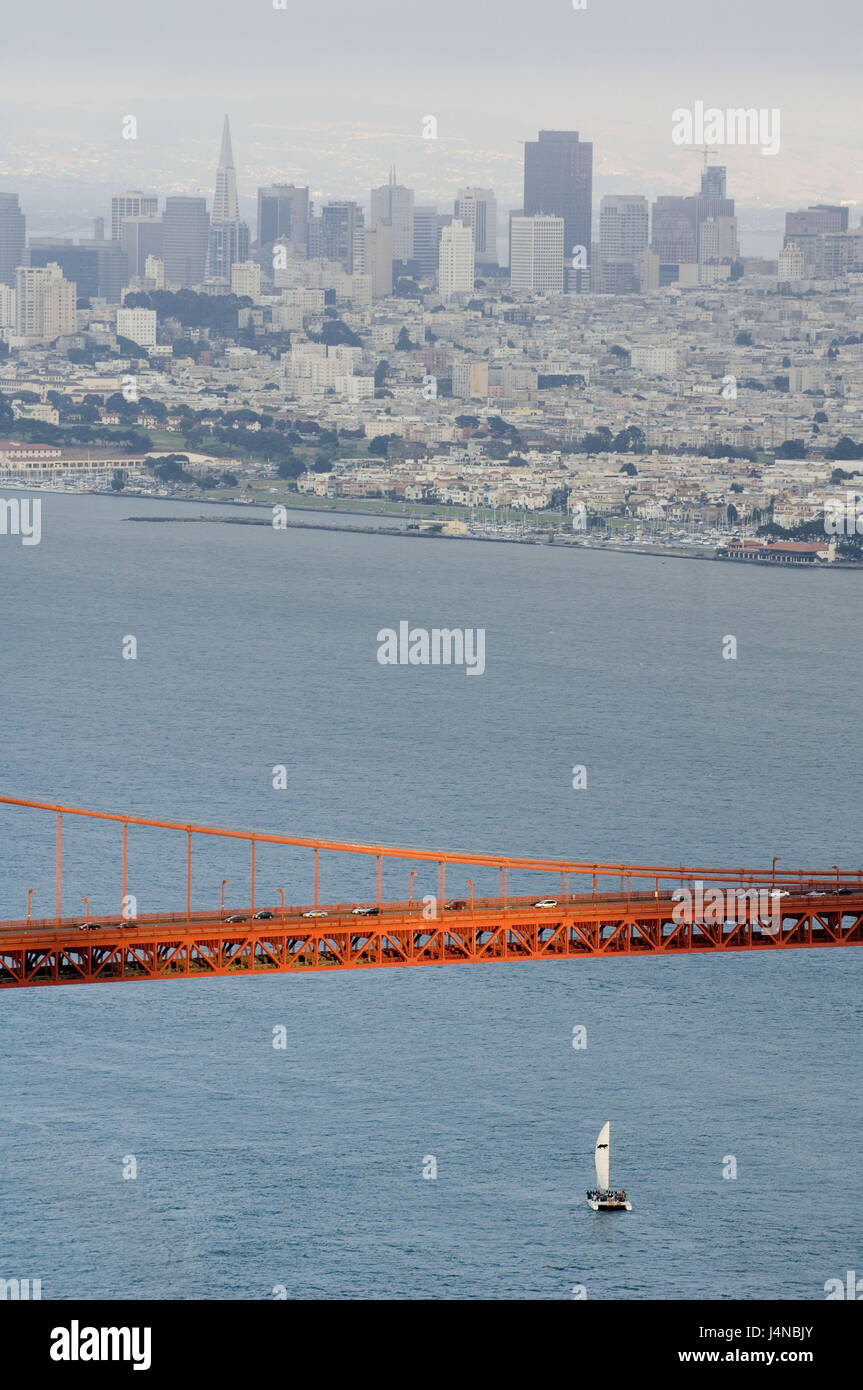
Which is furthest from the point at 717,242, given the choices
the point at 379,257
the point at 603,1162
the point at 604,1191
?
the point at 604,1191

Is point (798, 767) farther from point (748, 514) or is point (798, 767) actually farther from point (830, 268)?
point (830, 268)

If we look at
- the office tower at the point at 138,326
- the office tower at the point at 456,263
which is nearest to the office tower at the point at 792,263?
the office tower at the point at 456,263

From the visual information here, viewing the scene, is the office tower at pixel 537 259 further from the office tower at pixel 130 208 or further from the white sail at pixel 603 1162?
the white sail at pixel 603 1162

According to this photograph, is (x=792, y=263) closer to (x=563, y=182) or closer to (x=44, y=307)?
(x=563, y=182)

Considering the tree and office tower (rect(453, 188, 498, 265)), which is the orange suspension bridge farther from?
office tower (rect(453, 188, 498, 265))

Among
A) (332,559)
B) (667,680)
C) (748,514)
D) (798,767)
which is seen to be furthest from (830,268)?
(798,767)

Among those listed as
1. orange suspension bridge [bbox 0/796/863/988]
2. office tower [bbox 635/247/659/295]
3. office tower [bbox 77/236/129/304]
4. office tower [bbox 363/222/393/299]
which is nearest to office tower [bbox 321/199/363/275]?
office tower [bbox 363/222/393/299]
